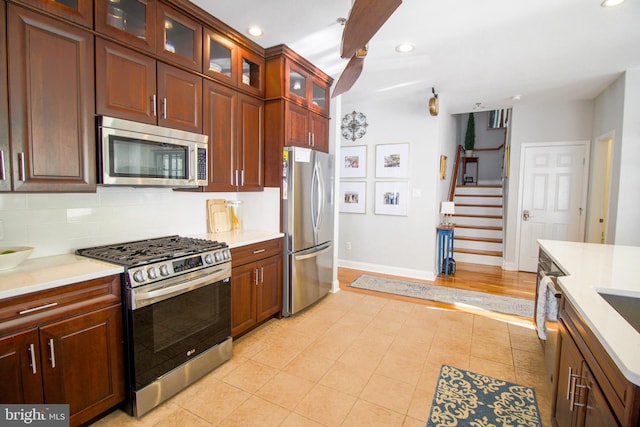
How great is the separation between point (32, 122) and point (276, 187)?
6.18 ft

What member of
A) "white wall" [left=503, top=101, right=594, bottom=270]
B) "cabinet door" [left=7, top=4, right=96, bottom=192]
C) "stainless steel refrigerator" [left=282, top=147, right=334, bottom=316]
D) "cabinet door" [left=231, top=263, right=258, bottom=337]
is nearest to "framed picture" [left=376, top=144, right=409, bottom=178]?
"stainless steel refrigerator" [left=282, top=147, right=334, bottom=316]

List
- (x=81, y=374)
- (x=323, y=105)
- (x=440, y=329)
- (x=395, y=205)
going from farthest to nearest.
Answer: (x=395, y=205), (x=323, y=105), (x=440, y=329), (x=81, y=374)

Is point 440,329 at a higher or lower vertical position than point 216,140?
lower

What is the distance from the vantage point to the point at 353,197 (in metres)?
5.32

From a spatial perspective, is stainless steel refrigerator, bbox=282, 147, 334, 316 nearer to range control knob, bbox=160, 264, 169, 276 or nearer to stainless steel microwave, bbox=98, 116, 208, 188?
stainless steel microwave, bbox=98, 116, 208, 188

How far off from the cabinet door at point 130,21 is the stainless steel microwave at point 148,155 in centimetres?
55

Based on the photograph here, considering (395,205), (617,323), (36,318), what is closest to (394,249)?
(395,205)

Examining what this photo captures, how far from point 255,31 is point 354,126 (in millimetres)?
2723

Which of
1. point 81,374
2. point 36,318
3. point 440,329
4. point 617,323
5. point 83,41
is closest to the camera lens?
point 617,323

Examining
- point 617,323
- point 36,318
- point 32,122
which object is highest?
point 32,122

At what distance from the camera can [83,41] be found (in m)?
1.83

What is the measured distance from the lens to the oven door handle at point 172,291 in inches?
71.1

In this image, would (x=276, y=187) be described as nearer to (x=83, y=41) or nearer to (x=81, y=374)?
(x=83, y=41)

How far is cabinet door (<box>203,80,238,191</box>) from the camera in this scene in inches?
104
